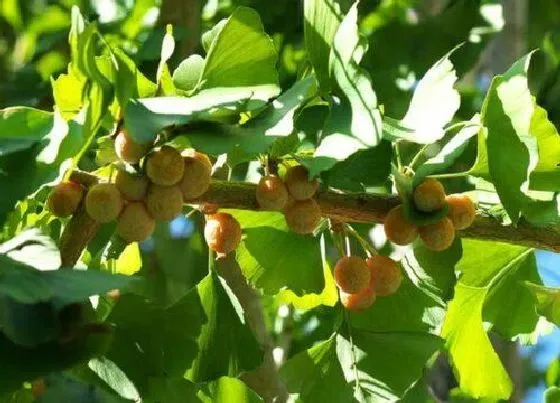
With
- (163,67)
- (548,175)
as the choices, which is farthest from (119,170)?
(548,175)

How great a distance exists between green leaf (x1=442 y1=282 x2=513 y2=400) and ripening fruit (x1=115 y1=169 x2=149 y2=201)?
1.10 feet

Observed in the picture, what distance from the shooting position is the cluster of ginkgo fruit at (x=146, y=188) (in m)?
0.68

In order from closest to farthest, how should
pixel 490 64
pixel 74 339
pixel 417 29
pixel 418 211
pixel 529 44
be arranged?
pixel 74 339 → pixel 418 211 → pixel 417 29 → pixel 490 64 → pixel 529 44

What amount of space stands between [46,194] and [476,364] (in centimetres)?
42

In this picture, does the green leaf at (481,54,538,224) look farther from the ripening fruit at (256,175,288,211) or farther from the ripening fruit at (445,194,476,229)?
the ripening fruit at (256,175,288,211)

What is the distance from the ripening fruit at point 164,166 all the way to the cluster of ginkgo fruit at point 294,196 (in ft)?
0.26

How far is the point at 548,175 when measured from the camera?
78cm

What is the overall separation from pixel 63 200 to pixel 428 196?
0.25 m

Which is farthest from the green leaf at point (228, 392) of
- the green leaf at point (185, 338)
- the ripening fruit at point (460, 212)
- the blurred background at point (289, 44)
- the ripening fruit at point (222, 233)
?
the blurred background at point (289, 44)

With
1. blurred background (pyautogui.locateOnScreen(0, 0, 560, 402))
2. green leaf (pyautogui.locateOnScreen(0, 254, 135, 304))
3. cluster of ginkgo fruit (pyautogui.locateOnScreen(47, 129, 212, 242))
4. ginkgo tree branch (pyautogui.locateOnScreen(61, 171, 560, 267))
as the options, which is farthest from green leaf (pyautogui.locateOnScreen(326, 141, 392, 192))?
blurred background (pyautogui.locateOnScreen(0, 0, 560, 402))

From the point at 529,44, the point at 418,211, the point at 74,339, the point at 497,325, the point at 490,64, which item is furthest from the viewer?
the point at 529,44

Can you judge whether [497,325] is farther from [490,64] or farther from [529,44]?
[529,44]

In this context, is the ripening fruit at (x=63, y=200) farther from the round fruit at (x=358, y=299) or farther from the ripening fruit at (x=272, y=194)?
the round fruit at (x=358, y=299)

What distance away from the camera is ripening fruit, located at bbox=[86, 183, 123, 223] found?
0.69 meters
